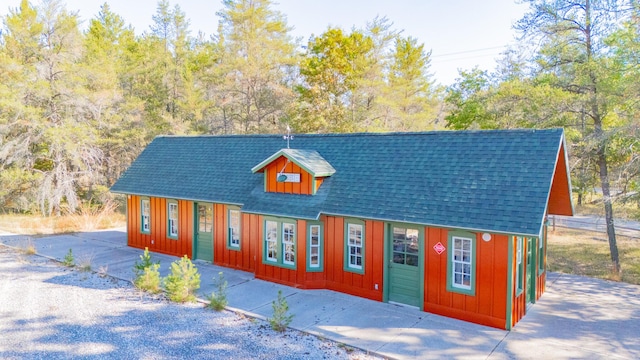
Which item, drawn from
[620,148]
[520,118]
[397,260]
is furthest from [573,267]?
[397,260]

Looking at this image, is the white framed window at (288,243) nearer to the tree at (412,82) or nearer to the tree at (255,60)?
the tree at (255,60)

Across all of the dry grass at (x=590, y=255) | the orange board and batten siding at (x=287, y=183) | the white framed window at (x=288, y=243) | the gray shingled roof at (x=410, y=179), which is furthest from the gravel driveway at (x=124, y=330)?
the dry grass at (x=590, y=255)

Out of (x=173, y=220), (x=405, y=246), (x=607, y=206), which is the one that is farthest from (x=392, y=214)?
(x=607, y=206)

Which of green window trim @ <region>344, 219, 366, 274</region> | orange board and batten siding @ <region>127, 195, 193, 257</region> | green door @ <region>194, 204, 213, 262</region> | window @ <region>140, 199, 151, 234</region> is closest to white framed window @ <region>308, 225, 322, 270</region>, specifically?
green window trim @ <region>344, 219, 366, 274</region>

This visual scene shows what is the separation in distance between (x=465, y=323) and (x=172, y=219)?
32.5 feet

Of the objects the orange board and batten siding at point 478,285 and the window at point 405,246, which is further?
the window at point 405,246

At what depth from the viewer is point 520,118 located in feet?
51.0

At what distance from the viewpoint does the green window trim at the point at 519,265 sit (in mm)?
8406

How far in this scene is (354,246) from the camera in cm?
1012

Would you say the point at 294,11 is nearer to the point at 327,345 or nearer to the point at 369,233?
the point at 369,233

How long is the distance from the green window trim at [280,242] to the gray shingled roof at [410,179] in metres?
0.46

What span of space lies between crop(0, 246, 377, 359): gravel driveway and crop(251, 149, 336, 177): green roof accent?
396cm

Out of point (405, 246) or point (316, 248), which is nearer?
point (405, 246)

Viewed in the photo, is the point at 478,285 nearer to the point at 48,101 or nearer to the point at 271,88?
the point at 271,88
